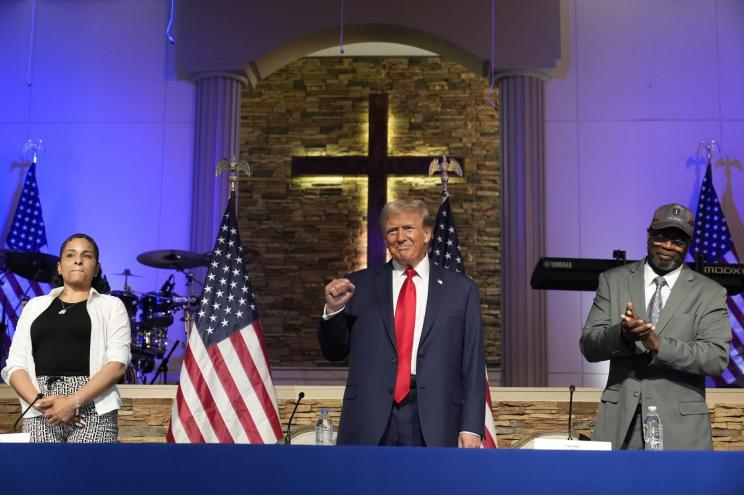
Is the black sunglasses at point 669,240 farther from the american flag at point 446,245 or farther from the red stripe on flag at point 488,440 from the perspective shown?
the american flag at point 446,245

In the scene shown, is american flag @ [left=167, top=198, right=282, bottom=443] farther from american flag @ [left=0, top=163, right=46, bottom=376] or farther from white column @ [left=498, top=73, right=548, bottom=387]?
american flag @ [left=0, top=163, right=46, bottom=376]

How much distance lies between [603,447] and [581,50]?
6.32 metres

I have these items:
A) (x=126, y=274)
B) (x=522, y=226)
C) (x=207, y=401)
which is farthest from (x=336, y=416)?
(x=126, y=274)

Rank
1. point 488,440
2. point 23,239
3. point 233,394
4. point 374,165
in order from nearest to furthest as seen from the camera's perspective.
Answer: point 488,440 < point 233,394 < point 23,239 < point 374,165

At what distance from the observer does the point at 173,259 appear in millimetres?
7246

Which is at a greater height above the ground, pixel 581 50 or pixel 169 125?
pixel 581 50

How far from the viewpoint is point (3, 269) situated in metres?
7.66

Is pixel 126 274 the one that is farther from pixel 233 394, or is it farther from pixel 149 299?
pixel 233 394

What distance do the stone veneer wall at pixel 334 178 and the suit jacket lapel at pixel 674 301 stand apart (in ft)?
21.6

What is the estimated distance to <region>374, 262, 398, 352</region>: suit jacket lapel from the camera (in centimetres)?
365

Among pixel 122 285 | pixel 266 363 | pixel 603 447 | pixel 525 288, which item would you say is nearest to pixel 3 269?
pixel 122 285

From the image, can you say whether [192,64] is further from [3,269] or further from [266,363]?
[266,363]

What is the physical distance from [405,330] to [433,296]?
165 millimetres

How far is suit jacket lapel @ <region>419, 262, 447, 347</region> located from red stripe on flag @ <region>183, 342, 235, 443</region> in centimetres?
202
